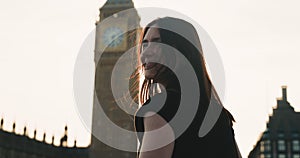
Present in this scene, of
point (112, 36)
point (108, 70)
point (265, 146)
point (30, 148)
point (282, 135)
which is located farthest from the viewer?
point (265, 146)

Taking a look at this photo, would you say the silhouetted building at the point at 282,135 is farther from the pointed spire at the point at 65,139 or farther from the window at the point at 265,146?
the pointed spire at the point at 65,139

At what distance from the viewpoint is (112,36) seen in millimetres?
85375

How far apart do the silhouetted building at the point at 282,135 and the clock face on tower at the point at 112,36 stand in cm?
3755

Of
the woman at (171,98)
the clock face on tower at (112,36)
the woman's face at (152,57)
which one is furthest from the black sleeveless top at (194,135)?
the clock face on tower at (112,36)

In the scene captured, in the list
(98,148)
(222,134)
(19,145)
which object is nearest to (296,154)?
(98,148)

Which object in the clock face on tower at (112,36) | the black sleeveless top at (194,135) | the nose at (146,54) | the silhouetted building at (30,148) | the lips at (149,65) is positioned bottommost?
the silhouetted building at (30,148)

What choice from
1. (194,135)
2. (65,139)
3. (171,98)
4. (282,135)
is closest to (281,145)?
(282,135)

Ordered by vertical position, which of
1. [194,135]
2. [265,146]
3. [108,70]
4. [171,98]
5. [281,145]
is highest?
[108,70]

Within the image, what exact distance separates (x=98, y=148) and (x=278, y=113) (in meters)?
40.0

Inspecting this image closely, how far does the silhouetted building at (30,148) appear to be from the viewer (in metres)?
90.4

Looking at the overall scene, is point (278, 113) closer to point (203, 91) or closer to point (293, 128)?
point (293, 128)

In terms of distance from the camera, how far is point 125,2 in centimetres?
8944

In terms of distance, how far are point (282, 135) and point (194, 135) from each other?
109 m

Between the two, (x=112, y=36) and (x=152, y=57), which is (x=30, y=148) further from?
(x=152, y=57)
